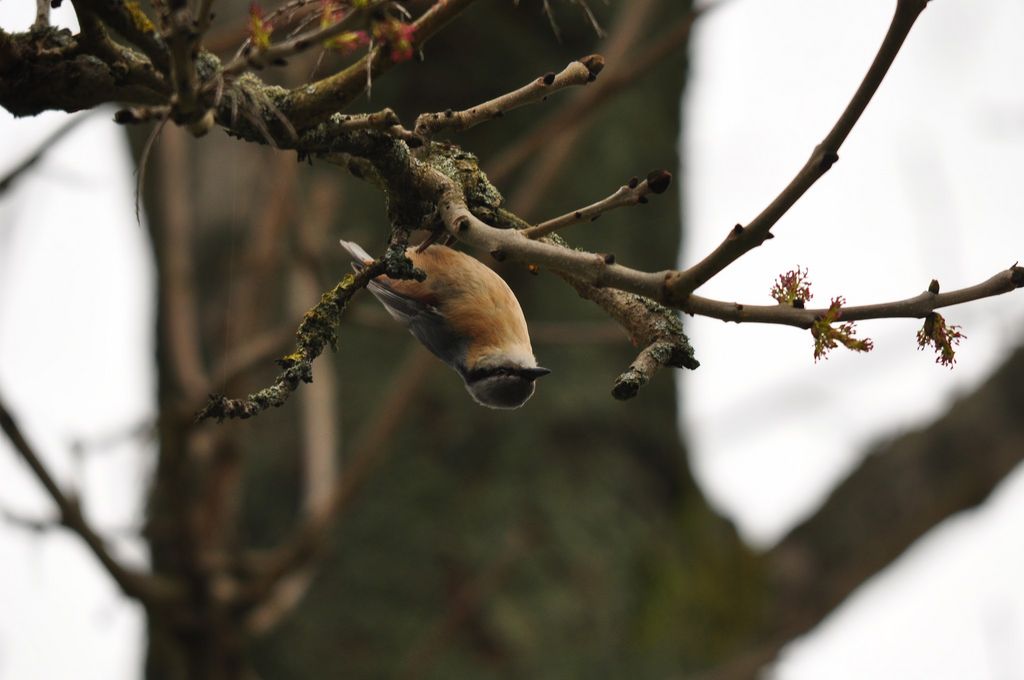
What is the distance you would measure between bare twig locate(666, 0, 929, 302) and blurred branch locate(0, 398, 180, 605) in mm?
1820

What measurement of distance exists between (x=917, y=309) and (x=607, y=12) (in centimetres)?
389

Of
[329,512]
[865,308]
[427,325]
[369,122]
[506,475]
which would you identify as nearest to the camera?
[865,308]

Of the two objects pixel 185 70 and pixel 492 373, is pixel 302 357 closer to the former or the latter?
pixel 185 70

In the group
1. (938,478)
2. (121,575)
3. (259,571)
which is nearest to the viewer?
(121,575)

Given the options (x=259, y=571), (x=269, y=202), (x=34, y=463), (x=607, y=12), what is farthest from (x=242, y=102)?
(x=607, y=12)

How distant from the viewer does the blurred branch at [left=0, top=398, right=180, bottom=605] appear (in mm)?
2477

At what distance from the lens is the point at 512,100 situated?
1.33 meters

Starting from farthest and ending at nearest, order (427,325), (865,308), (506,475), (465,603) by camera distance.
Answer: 1. (506,475)
2. (465,603)
3. (427,325)
4. (865,308)

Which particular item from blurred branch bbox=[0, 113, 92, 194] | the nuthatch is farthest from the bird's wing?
blurred branch bbox=[0, 113, 92, 194]

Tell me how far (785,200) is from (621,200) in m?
0.20

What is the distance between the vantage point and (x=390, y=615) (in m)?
4.13

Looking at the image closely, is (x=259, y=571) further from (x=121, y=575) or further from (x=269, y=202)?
(x=269, y=202)

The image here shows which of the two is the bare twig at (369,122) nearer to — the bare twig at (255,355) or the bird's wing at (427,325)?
the bird's wing at (427,325)

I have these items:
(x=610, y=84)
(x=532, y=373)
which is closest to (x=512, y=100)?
(x=532, y=373)
